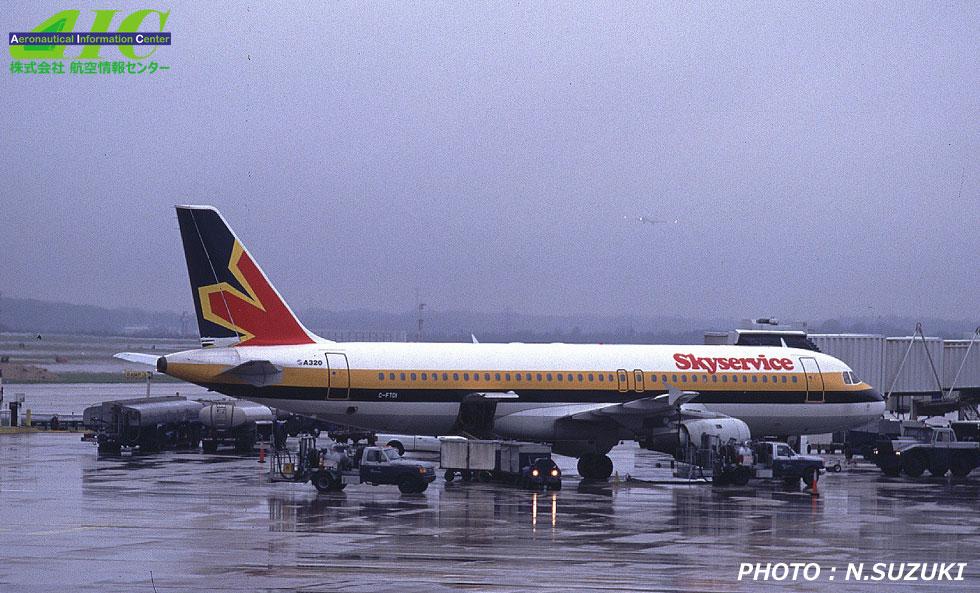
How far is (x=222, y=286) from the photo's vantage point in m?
44.8

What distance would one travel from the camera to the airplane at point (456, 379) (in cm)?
4416

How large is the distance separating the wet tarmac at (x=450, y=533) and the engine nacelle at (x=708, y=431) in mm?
1927

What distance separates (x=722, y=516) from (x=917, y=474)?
1782 centimetres

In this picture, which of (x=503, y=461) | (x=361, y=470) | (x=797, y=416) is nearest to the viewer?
(x=361, y=470)

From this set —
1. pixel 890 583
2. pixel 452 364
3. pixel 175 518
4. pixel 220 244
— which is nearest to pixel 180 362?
pixel 220 244

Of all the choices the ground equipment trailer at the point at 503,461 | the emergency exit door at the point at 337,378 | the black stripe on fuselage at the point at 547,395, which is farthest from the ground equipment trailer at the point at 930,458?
the emergency exit door at the point at 337,378

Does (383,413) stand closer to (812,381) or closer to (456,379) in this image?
(456,379)

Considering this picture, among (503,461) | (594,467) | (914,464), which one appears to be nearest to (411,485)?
(503,461)

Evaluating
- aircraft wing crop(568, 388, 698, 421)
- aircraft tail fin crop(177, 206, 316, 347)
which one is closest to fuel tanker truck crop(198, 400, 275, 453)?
aircraft tail fin crop(177, 206, 316, 347)

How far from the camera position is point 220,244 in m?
45.0

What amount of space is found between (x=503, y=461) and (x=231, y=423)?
18.4m

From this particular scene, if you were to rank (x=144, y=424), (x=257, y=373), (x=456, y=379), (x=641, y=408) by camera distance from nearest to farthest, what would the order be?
(x=257, y=373) → (x=641, y=408) → (x=456, y=379) → (x=144, y=424)

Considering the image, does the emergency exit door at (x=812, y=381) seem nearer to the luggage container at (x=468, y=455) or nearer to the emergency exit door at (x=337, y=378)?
the luggage container at (x=468, y=455)

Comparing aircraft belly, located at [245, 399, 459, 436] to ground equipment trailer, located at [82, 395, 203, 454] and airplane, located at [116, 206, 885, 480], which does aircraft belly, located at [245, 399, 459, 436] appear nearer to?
airplane, located at [116, 206, 885, 480]
